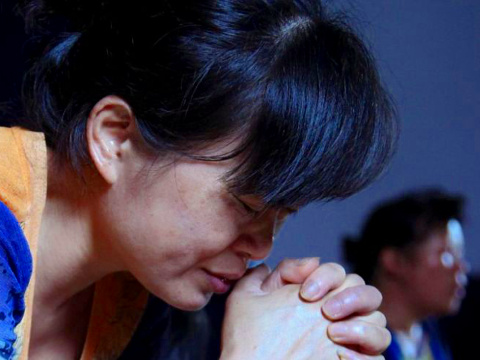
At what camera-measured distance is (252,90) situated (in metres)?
0.81

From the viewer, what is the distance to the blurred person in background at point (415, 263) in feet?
4.86

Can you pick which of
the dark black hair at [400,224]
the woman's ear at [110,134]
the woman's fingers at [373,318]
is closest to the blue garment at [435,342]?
the dark black hair at [400,224]

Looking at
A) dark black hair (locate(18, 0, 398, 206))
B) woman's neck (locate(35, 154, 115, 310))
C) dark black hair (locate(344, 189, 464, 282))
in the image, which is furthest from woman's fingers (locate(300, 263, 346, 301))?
dark black hair (locate(344, 189, 464, 282))

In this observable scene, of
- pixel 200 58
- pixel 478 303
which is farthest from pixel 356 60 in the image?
pixel 478 303

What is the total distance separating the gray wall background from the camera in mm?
1647

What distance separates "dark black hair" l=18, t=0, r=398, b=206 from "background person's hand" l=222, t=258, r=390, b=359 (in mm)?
126

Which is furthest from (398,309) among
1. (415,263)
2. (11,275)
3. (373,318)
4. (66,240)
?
(11,275)

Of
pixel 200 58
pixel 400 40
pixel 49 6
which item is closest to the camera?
pixel 200 58

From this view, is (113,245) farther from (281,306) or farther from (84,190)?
(281,306)

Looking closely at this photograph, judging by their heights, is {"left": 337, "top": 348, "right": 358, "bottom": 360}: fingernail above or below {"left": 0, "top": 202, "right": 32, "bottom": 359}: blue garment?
below

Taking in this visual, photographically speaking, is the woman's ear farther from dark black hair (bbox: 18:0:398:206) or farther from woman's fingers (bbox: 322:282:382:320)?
woman's fingers (bbox: 322:282:382:320)

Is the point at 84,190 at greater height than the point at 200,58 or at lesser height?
lesser

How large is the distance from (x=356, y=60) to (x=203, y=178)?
8.7 inches

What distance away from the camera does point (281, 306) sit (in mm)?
905
